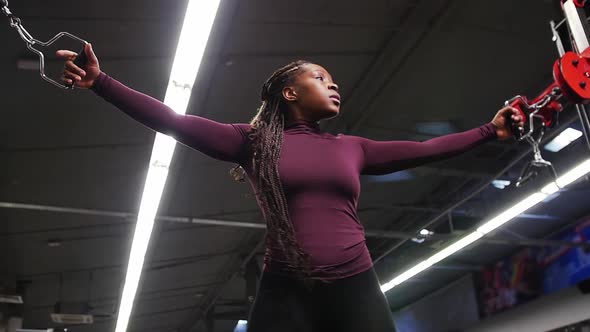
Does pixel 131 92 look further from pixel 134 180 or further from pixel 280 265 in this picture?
pixel 134 180

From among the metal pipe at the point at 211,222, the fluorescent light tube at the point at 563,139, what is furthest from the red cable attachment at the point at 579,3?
the metal pipe at the point at 211,222

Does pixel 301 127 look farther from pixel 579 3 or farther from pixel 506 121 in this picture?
pixel 579 3

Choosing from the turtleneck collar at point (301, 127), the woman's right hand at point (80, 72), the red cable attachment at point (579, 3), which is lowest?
the turtleneck collar at point (301, 127)

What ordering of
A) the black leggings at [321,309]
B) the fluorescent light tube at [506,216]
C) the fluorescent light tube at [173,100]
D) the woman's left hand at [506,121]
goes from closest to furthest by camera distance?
the black leggings at [321,309]
the woman's left hand at [506,121]
the fluorescent light tube at [173,100]
the fluorescent light tube at [506,216]

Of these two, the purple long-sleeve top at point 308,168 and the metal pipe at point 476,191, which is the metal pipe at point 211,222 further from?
the purple long-sleeve top at point 308,168

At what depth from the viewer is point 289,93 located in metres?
1.47

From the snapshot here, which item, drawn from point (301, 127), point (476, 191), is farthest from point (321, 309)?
point (476, 191)

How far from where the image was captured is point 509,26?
16.3 ft

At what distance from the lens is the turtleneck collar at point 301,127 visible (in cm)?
143

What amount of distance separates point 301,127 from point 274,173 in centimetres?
19

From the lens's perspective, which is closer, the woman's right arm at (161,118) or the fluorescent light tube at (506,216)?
the woman's right arm at (161,118)

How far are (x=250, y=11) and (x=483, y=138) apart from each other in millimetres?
3148

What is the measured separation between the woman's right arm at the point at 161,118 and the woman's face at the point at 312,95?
0.54 ft

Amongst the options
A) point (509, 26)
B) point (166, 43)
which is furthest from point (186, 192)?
point (509, 26)
